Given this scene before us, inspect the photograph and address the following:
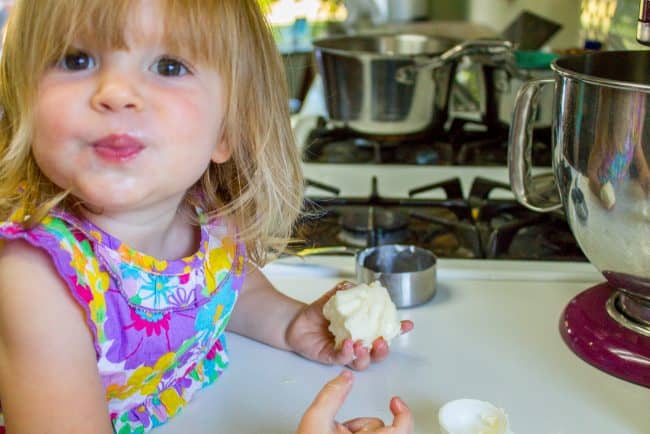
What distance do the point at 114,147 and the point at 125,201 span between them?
0.04 meters

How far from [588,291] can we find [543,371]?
154 mm

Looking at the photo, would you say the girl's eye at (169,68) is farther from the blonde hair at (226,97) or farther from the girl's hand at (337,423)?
the girl's hand at (337,423)

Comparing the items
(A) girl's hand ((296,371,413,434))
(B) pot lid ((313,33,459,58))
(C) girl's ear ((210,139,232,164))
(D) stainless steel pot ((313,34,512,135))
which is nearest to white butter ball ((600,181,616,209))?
(A) girl's hand ((296,371,413,434))

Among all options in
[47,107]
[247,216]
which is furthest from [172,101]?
[247,216]

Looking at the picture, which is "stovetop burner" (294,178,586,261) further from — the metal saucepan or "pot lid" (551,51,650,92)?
"pot lid" (551,51,650,92)

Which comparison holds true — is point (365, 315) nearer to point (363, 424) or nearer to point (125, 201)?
point (363, 424)

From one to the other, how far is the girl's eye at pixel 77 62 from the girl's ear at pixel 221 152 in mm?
163

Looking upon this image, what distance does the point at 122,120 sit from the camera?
25.0 inches

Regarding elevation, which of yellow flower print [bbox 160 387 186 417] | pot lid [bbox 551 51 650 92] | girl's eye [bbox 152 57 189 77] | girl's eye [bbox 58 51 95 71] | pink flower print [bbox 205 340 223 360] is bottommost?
yellow flower print [bbox 160 387 186 417]

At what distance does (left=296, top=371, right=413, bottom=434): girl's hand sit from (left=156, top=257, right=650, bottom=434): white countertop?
0.11ft

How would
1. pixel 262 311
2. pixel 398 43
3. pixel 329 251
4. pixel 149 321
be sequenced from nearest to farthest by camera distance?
pixel 149 321 → pixel 262 311 → pixel 329 251 → pixel 398 43

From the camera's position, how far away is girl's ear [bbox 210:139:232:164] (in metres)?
0.78

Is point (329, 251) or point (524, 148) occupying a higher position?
point (524, 148)

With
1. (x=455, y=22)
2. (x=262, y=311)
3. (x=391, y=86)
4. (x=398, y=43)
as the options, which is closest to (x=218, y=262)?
(x=262, y=311)
